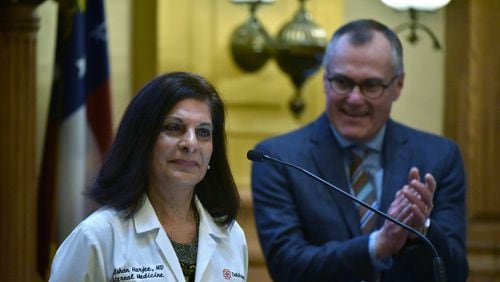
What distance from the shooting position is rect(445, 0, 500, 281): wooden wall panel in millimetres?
6730

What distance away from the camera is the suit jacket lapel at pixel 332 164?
3957 mm

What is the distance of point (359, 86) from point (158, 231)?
126 cm

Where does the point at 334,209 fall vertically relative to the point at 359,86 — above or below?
below

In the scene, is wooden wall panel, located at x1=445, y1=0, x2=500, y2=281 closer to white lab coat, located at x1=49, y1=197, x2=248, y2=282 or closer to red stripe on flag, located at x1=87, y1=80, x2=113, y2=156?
red stripe on flag, located at x1=87, y1=80, x2=113, y2=156

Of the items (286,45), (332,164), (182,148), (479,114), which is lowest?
(479,114)

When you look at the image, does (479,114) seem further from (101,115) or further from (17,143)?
(17,143)

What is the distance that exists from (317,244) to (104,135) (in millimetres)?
2113

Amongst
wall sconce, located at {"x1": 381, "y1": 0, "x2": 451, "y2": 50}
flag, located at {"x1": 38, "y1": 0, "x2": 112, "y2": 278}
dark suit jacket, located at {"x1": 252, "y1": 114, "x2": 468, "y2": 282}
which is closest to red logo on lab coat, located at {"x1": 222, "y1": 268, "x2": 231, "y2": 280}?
dark suit jacket, located at {"x1": 252, "y1": 114, "x2": 468, "y2": 282}

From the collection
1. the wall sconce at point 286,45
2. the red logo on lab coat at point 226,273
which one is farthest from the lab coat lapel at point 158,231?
the wall sconce at point 286,45

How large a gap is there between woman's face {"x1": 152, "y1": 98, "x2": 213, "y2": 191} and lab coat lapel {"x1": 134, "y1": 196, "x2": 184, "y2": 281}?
79 millimetres

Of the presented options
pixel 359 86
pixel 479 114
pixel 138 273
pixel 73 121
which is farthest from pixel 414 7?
pixel 138 273

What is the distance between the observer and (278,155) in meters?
4.04

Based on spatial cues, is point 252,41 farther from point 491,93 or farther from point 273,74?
point 491,93

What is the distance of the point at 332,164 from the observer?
4012mm
